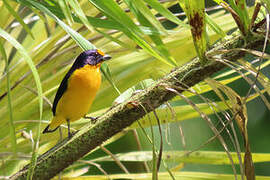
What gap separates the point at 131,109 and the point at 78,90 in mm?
641

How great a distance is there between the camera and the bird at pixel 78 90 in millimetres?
1281

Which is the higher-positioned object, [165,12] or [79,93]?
[165,12]

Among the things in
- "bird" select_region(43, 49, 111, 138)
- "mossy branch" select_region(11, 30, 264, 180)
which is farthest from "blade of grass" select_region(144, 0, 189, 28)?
"bird" select_region(43, 49, 111, 138)

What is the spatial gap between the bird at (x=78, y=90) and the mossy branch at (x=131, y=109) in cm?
48

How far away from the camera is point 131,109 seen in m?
0.69

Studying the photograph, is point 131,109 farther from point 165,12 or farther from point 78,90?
point 78,90

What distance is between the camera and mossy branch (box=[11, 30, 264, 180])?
62 cm

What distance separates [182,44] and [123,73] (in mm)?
209

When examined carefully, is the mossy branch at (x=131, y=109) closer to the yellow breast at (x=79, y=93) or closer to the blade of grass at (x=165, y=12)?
the blade of grass at (x=165, y=12)

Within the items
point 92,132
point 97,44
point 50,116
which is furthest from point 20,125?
point 92,132

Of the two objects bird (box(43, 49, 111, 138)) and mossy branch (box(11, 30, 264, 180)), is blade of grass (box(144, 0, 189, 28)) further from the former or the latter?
bird (box(43, 49, 111, 138))

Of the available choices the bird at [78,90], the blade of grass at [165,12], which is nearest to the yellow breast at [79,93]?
the bird at [78,90]

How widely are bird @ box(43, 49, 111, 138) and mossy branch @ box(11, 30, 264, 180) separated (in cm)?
48

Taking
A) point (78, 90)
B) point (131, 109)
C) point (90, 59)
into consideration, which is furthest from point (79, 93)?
point (131, 109)
